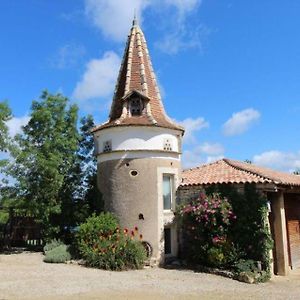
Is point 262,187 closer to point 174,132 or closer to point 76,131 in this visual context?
point 174,132

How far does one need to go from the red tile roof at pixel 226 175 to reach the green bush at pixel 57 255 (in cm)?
627

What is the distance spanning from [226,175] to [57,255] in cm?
851

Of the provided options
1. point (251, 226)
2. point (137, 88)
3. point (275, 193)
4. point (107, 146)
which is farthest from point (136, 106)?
point (251, 226)

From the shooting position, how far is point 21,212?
2233 centimetres

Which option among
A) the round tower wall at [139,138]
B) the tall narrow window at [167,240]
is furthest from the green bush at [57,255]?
the round tower wall at [139,138]

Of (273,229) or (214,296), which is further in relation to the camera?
(273,229)

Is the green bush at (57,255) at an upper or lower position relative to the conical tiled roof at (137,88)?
lower

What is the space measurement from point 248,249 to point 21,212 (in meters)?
12.8

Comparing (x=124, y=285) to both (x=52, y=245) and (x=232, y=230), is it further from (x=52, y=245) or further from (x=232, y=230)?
(x=52, y=245)

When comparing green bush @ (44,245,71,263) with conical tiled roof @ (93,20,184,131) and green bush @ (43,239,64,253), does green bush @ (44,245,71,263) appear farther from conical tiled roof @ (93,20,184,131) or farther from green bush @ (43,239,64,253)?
conical tiled roof @ (93,20,184,131)

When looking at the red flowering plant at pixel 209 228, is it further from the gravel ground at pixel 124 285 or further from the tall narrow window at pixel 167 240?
the tall narrow window at pixel 167 240

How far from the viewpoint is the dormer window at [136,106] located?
65.6 feet

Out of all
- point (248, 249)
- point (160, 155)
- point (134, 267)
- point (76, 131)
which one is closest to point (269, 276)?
point (248, 249)

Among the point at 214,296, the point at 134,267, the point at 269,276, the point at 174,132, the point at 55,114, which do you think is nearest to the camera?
the point at 214,296
